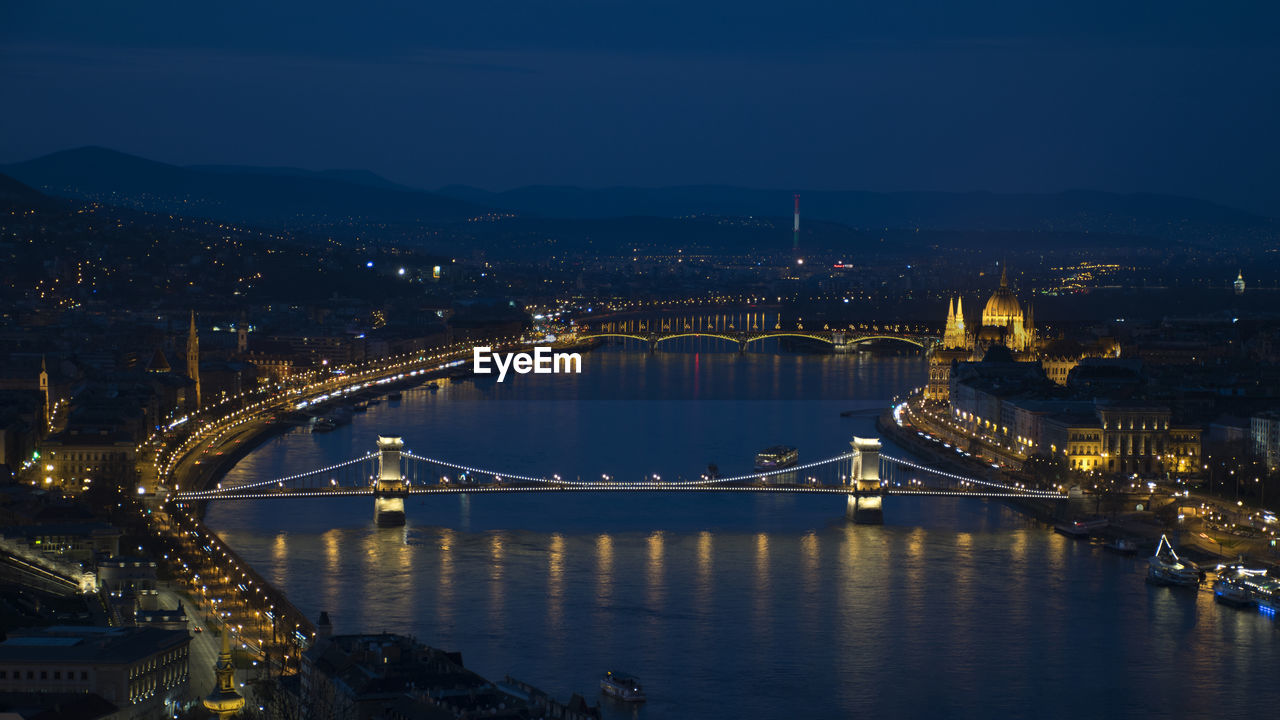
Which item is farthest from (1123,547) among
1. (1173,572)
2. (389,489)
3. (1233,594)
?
(389,489)

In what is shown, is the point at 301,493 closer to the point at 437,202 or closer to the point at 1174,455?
the point at 1174,455

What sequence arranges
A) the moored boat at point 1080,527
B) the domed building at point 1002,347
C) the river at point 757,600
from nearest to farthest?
the river at point 757,600 → the moored boat at point 1080,527 → the domed building at point 1002,347

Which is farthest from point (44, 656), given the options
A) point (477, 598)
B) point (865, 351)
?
point (865, 351)

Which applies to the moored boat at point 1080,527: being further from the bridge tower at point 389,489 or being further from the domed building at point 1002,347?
the domed building at point 1002,347

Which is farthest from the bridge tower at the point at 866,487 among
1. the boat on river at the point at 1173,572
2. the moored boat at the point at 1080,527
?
the boat on river at the point at 1173,572

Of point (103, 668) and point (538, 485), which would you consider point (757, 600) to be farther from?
point (103, 668)

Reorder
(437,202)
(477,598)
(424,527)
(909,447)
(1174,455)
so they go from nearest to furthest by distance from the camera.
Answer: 1. (477,598)
2. (424,527)
3. (1174,455)
4. (909,447)
5. (437,202)

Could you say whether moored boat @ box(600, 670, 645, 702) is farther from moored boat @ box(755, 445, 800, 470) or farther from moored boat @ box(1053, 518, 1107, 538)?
moored boat @ box(755, 445, 800, 470)

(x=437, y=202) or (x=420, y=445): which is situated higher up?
(x=437, y=202)
